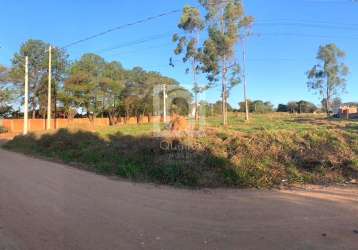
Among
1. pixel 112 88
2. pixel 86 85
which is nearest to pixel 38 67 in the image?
pixel 86 85

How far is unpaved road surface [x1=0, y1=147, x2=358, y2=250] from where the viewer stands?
4.64 meters

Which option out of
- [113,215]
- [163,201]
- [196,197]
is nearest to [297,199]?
[196,197]

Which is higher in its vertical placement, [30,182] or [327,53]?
[327,53]

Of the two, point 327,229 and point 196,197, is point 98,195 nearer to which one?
point 196,197

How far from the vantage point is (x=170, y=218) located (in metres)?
5.75

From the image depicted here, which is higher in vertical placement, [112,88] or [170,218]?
[112,88]

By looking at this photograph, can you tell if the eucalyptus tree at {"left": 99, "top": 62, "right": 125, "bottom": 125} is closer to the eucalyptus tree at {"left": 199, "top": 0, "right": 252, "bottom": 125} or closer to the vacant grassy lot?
the eucalyptus tree at {"left": 199, "top": 0, "right": 252, "bottom": 125}

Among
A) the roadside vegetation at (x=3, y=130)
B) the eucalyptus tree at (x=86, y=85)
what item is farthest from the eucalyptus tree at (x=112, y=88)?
the roadside vegetation at (x=3, y=130)

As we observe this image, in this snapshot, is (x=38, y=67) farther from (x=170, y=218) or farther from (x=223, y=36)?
(x=170, y=218)

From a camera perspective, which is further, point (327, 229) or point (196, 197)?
point (196, 197)

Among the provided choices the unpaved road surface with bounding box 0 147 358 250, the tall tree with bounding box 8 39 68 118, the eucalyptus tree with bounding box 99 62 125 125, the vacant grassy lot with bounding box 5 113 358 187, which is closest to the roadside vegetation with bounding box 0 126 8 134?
the tall tree with bounding box 8 39 68 118

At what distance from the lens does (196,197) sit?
7465 millimetres

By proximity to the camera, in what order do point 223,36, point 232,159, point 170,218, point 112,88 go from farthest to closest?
point 112,88 < point 223,36 < point 232,159 < point 170,218

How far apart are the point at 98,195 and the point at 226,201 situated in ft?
8.69
